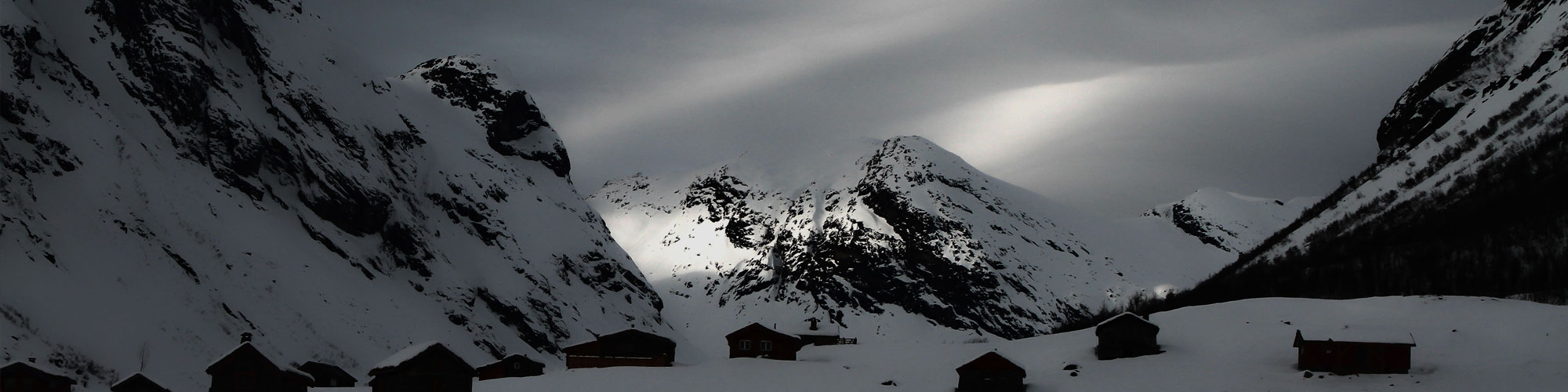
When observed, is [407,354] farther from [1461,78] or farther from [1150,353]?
[1461,78]

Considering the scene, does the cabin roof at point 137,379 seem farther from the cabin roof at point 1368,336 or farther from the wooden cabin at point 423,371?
the cabin roof at point 1368,336

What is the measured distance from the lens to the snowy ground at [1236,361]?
2226 inches

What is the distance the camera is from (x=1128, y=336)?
72438 millimetres

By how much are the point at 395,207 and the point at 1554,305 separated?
4397 inches

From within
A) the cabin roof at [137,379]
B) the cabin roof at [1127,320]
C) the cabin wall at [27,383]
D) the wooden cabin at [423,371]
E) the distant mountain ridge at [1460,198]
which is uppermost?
the distant mountain ridge at [1460,198]

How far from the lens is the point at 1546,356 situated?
184 ft

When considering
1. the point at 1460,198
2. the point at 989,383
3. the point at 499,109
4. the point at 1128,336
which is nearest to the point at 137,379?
the point at 989,383

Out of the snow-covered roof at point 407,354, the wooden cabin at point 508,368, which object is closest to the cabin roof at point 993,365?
the snow-covered roof at point 407,354

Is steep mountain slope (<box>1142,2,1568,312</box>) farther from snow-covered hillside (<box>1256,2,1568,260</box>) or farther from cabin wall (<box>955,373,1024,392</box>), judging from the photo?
cabin wall (<box>955,373,1024,392</box>)

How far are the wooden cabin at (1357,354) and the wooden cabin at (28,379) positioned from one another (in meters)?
61.8

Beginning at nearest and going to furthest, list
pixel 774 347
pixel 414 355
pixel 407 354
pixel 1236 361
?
1. pixel 414 355
2. pixel 407 354
3. pixel 1236 361
4. pixel 774 347

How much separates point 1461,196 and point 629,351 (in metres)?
75.6

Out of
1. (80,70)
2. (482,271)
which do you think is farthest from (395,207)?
(80,70)

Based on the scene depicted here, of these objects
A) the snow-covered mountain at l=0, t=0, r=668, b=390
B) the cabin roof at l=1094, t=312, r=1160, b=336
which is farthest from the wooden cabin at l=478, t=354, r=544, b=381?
the cabin roof at l=1094, t=312, r=1160, b=336
